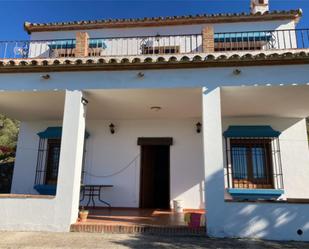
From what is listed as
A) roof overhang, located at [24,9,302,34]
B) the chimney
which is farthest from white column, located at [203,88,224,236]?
the chimney

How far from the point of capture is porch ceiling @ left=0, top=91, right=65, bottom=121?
7.34 metres

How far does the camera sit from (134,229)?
6.11 meters

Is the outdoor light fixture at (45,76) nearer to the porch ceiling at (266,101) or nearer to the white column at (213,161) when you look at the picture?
the white column at (213,161)

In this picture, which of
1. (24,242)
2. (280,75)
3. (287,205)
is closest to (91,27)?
(280,75)

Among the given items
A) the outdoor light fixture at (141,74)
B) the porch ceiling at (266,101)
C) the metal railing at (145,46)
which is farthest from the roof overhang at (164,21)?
the outdoor light fixture at (141,74)

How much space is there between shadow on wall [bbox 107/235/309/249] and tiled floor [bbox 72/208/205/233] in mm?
404

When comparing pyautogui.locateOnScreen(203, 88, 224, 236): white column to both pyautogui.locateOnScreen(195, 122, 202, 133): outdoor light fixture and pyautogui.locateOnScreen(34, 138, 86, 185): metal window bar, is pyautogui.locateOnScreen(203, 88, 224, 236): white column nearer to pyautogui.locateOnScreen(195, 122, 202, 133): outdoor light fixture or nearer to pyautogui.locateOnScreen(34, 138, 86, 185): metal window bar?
pyautogui.locateOnScreen(195, 122, 202, 133): outdoor light fixture

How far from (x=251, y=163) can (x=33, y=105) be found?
286 inches

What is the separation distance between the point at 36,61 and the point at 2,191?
7601mm

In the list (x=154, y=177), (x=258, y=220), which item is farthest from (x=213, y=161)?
(x=154, y=177)

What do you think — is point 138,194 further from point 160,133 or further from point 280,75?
point 280,75

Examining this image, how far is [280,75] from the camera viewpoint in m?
6.40

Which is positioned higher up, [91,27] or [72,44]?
[91,27]

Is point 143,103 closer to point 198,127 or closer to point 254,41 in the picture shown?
point 198,127
